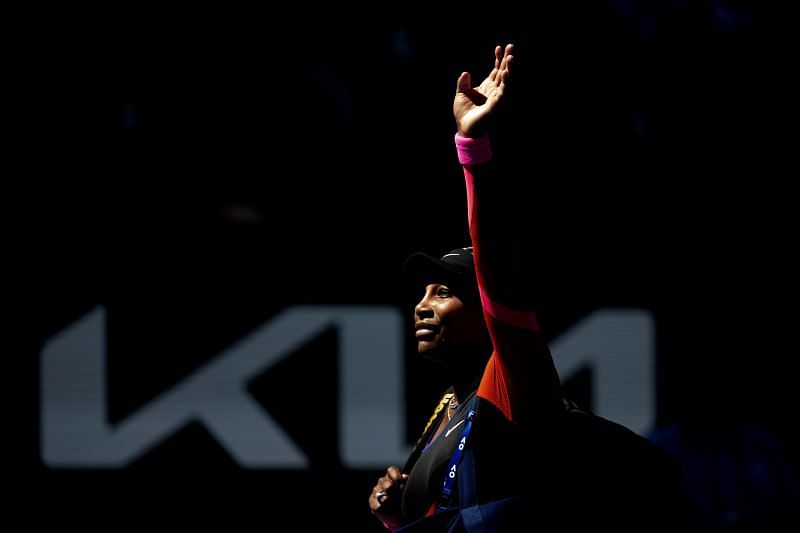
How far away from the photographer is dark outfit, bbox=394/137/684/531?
227cm

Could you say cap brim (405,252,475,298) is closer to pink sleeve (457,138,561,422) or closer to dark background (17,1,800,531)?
pink sleeve (457,138,561,422)

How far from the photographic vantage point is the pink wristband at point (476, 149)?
7.43ft

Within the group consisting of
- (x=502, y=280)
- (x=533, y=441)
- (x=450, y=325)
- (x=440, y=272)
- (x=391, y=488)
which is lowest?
(x=391, y=488)

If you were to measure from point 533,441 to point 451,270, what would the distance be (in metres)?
0.56

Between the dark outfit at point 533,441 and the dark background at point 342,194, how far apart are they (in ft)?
11.7

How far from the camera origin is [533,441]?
2359 millimetres

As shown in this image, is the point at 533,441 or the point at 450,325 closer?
the point at 533,441

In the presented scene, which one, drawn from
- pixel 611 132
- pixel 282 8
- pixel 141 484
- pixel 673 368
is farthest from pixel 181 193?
pixel 673 368

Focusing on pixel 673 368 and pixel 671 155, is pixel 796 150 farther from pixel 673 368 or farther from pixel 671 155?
pixel 673 368

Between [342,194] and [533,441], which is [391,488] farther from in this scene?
[342,194]

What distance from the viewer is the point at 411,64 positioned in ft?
19.6

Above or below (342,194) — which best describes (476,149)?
above

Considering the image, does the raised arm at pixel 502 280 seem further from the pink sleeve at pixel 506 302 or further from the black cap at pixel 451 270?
the black cap at pixel 451 270

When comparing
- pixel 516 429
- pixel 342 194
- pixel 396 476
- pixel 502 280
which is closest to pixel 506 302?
pixel 502 280
